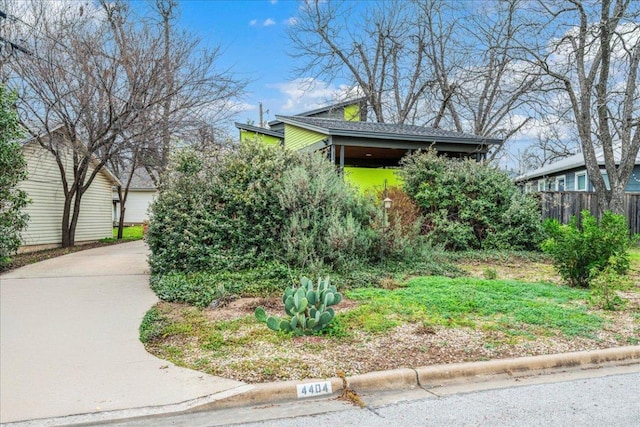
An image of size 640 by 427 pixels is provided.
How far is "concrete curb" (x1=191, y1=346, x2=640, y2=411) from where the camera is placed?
3.46 m

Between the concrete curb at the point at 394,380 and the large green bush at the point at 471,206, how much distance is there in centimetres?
710

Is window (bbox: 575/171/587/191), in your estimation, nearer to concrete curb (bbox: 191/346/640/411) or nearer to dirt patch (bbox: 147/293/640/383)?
dirt patch (bbox: 147/293/640/383)

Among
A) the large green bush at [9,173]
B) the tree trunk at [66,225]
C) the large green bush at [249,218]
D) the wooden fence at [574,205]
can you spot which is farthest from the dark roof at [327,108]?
the large green bush at [249,218]

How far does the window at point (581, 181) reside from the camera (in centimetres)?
1923

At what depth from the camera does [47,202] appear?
15.5m

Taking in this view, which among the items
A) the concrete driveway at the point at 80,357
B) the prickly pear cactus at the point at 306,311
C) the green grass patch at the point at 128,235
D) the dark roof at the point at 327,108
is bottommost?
the concrete driveway at the point at 80,357

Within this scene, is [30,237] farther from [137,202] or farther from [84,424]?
[137,202]

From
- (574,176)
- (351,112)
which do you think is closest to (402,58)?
(351,112)

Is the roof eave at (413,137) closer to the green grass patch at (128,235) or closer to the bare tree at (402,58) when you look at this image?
the bare tree at (402,58)

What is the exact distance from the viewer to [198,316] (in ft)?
18.4

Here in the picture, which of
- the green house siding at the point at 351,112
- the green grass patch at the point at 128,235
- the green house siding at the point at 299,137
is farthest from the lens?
the green house siding at the point at 351,112

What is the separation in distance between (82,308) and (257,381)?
383 cm

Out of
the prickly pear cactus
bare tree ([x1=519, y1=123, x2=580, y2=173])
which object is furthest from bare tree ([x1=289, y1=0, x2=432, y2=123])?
the prickly pear cactus

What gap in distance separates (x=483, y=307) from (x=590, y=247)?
246 centimetres
